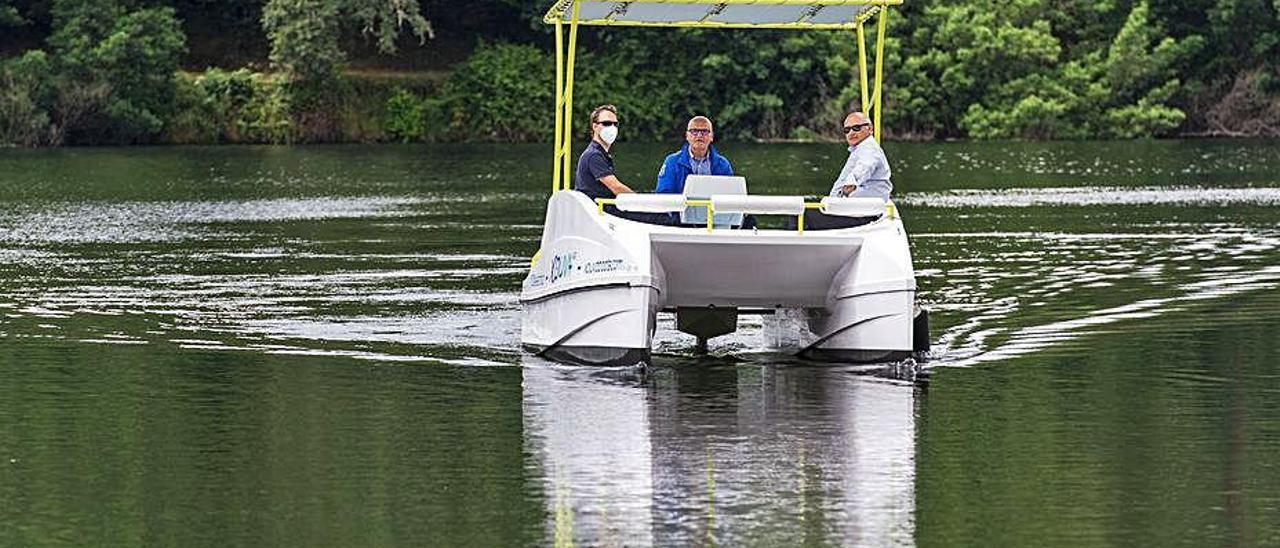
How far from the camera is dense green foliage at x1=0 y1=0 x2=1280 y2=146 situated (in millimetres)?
69125

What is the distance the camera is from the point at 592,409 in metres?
15.7

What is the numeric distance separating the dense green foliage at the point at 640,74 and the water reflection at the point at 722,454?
51.7 m

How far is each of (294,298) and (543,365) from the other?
5772mm

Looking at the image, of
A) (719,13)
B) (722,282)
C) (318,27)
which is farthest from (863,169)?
(318,27)

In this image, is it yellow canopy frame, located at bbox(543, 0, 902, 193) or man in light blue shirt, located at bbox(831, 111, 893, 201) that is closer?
man in light blue shirt, located at bbox(831, 111, 893, 201)

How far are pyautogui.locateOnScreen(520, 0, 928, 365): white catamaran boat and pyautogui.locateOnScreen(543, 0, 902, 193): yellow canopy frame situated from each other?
0.16 metres

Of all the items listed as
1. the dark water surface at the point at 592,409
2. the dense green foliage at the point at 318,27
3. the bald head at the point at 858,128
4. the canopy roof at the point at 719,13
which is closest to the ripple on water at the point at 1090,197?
the dark water surface at the point at 592,409

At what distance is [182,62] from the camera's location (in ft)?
242

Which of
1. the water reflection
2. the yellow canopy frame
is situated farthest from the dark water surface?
the yellow canopy frame

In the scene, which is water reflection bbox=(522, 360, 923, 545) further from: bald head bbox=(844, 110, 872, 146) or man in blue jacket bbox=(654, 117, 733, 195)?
bald head bbox=(844, 110, 872, 146)

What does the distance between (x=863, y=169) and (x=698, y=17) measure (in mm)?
2367

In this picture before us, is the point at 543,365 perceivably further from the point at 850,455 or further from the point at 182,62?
the point at 182,62

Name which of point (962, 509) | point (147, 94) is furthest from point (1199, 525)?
point (147, 94)

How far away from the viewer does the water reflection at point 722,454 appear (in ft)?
38.0
